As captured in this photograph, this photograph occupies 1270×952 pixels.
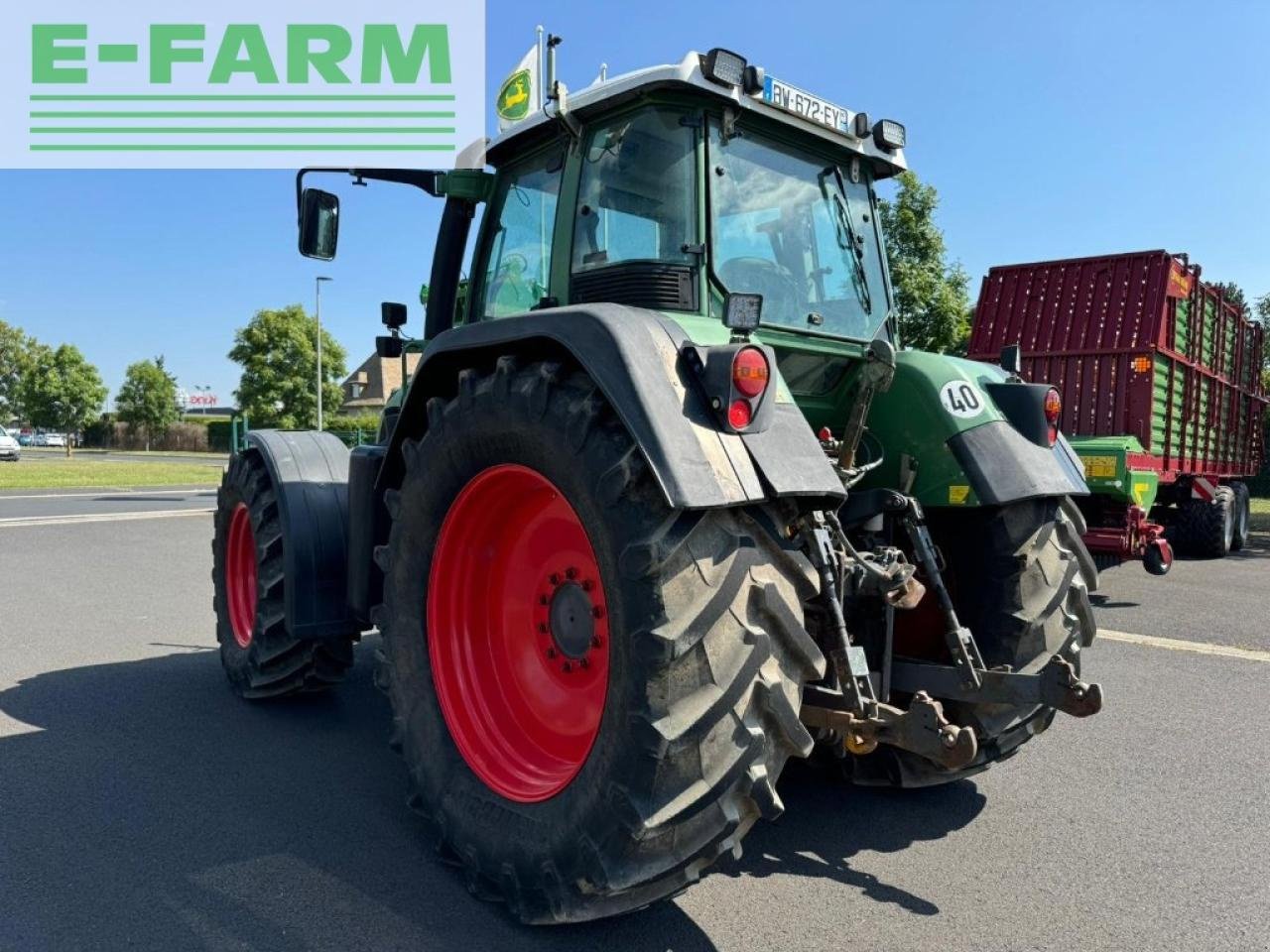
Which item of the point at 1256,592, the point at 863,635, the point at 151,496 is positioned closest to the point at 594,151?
the point at 863,635

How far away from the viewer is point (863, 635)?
299cm

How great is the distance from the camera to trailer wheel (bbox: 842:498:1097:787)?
2994mm

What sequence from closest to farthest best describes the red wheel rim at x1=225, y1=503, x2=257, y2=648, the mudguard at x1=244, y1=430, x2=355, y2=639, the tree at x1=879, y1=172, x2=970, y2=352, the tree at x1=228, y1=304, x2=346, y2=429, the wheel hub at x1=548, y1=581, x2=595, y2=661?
the wheel hub at x1=548, y1=581, x2=595, y2=661
the mudguard at x1=244, y1=430, x2=355, y2=639
the red wheel rim at x1=225, y1=503, x2=257, y2=648
the tree at x1=879, y1=172, x2=970, y2=352
the tree at x1=228, y1=304, x2=346, y2=429

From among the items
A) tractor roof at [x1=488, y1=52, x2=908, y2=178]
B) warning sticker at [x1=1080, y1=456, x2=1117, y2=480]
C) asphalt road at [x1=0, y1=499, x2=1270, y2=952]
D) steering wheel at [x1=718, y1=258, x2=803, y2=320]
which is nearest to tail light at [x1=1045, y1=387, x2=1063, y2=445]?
steering wheel at [x1=718, y1=258, x2=803, y2=320]

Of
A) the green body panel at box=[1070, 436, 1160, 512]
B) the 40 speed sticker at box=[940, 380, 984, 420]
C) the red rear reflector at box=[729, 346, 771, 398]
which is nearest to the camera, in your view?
the red rear reflector at box=[729, 346, 771, 398]

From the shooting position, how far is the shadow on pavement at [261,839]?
95.7 inches

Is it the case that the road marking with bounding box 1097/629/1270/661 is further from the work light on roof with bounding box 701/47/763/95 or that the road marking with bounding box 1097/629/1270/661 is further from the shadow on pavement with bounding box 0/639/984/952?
the work light on roof with bounding box 701/47/763/95

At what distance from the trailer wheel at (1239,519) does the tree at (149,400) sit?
2554 inches

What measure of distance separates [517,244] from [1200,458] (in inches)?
436

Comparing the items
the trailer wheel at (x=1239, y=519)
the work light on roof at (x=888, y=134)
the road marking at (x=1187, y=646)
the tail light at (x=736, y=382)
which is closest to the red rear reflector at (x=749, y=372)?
the tail light at (x=736, y=382)

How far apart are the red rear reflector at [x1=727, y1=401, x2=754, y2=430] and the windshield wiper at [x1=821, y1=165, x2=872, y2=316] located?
1.53 meters

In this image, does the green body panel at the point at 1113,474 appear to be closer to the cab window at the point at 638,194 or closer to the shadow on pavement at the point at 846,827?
the shadow on pavement at the point at 846,827

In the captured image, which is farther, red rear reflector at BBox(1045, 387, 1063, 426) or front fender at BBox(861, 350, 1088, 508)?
red rear reflector at BBox(1045, 387, 1063, 426)

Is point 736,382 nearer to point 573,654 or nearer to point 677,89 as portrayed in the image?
point 573,654
